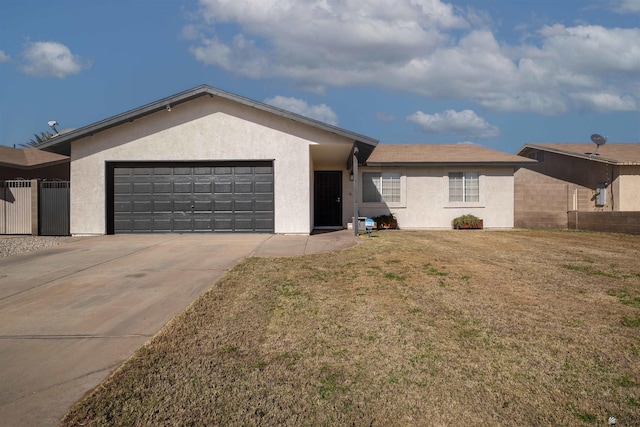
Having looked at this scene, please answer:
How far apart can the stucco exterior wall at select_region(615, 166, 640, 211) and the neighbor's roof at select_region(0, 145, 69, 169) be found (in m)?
26.7

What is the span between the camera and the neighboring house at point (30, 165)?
62.6 feet

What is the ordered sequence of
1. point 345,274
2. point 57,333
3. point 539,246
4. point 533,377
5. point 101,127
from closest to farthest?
point 533,377
point 57,333
point 345,274
point 539,246
point 101,127

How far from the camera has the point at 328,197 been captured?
722 inches

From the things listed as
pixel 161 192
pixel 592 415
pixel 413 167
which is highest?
pixel 413 167

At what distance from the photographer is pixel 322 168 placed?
722 inches

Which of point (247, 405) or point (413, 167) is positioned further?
point (413, 167)

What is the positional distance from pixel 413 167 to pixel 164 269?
12.2 m

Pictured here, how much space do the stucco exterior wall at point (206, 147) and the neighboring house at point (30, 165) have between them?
22.7 ft

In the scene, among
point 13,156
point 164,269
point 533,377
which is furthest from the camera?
point 13,156

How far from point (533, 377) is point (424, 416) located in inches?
49.8

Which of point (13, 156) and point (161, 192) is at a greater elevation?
point (13, 156)

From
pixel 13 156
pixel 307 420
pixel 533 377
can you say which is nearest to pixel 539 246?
pixel 533 377

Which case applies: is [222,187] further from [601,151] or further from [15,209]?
[601,151]

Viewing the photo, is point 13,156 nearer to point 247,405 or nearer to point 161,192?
point 161,192
